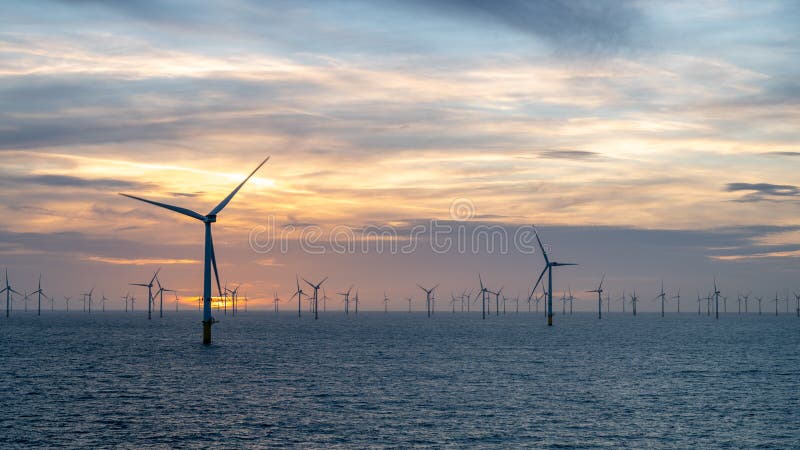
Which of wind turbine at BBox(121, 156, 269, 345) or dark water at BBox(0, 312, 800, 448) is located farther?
wind turbine at BBox(121, 156, 269, 345)

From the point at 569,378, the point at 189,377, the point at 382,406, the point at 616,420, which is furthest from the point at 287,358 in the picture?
the point at 616,420

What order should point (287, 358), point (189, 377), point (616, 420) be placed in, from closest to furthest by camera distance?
1. point (616, 420)
2. point (189, 377)
3. point (287, 358)

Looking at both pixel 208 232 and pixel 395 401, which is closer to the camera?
pixel 395 401

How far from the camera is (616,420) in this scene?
247 ft

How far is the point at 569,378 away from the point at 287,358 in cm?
5551

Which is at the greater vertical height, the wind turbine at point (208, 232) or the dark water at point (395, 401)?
the wind turbine at point (208, 232)

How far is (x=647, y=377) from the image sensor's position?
11469 centimetres

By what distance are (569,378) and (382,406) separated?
38893mm

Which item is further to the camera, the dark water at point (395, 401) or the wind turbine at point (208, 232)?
the wind turbine at point (208, 232)

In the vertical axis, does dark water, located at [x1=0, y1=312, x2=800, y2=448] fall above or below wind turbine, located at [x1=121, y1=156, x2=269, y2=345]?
below

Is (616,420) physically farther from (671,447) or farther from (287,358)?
(287,358)

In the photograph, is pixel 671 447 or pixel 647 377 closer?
pixel 671 447

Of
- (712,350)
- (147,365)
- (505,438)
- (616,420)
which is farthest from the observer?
(712,350)

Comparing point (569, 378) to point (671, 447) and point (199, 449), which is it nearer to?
point (671, 447)
